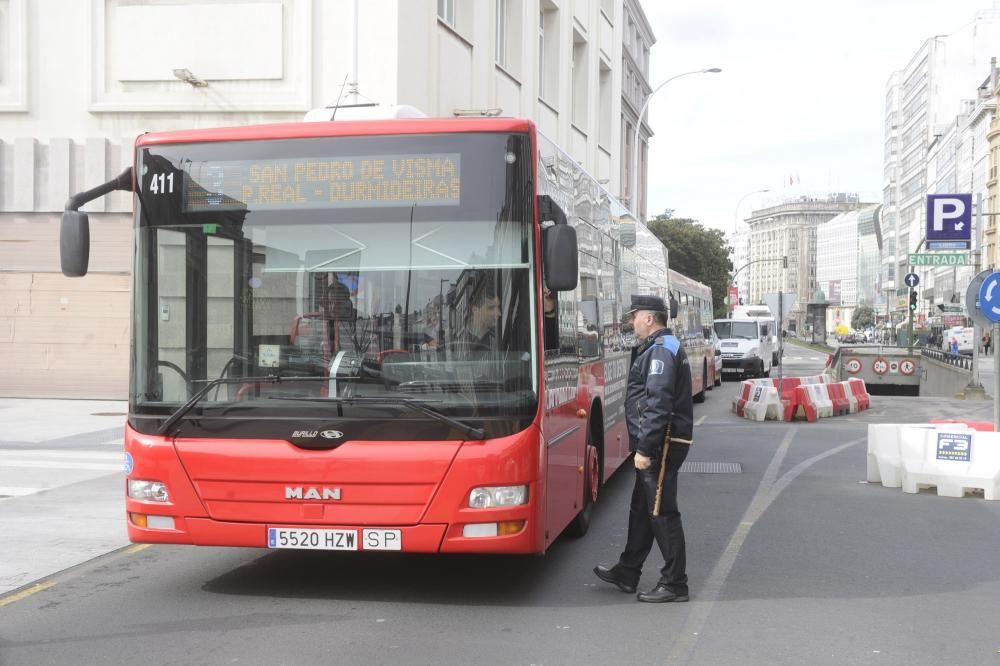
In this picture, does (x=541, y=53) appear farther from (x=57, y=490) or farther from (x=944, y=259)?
(x=57, y=490)

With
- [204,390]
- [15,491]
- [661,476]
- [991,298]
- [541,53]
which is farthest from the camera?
[541,53]

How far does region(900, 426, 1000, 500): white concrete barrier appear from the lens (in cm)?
1134

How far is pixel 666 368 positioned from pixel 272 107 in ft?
49.0

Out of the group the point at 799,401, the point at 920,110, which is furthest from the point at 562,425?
the point at 920,110

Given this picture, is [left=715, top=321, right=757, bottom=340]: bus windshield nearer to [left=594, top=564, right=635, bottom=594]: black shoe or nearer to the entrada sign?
the entrada sign

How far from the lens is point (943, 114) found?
11831cm

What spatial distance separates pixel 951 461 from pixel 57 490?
888 centimetres

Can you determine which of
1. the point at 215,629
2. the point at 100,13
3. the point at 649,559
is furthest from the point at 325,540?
the point at 100,13

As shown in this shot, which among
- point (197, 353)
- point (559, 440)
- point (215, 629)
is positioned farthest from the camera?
point (559, 440)

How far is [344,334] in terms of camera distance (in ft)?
21.1

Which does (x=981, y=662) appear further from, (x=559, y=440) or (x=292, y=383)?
(x=292, y=383)

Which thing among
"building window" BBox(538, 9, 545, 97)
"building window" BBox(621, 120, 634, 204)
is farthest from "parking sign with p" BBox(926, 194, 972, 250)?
"building window" BBox(621, 120, 634, 204)

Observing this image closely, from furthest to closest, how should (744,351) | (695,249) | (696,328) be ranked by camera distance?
(695,249) < (744,351) < (696,328)

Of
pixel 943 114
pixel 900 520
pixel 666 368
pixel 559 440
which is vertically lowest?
pixel 900 520
